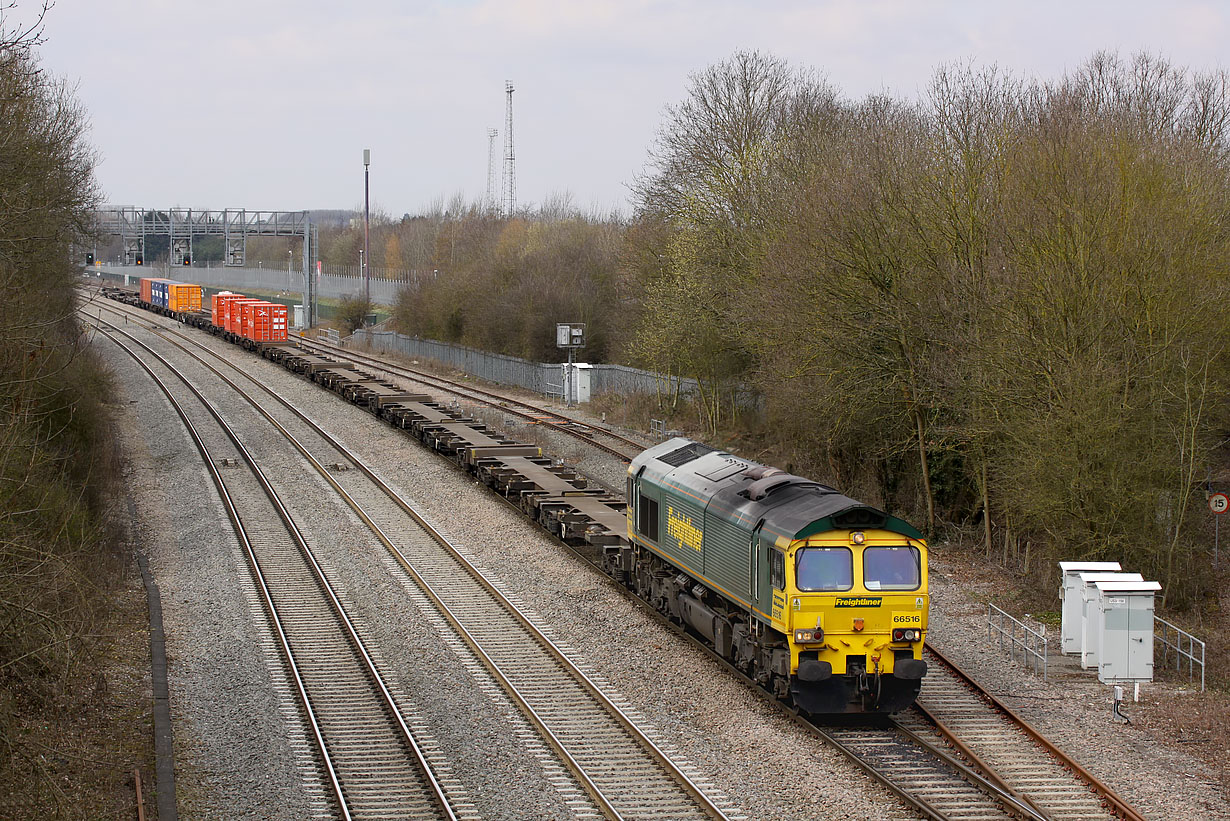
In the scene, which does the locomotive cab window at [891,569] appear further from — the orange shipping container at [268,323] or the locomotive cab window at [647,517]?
the orange shipping container at [268,323]

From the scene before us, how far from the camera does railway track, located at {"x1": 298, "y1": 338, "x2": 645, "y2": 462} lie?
35125 mm

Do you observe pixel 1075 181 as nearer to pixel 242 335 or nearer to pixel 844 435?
pixel 844 435

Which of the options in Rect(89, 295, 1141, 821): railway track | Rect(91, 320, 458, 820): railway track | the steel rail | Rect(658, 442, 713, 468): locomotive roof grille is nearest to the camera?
the steel rail

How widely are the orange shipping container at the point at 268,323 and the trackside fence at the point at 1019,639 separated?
47579mm

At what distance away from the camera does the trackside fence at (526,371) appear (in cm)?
4309

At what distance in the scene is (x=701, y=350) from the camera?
1459 inches

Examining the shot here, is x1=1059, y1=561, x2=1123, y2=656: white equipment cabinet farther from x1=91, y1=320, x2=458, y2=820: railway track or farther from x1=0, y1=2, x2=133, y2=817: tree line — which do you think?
x1=0, y1=2, x2=133, y2=817: tree line

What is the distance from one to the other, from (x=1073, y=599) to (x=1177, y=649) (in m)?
1.49

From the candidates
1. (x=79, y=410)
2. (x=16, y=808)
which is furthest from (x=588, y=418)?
(x=16, y=808)

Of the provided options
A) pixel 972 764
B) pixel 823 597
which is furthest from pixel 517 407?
pixel 972 764

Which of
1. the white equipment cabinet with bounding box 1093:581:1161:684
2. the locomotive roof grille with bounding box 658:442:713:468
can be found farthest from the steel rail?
the locomotive roof grille with bounding box 658:442:713:468

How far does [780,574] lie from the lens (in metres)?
13.6

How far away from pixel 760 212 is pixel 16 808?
1028 inches

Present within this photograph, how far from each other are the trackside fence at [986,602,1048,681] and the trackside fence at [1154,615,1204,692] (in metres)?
1.66
